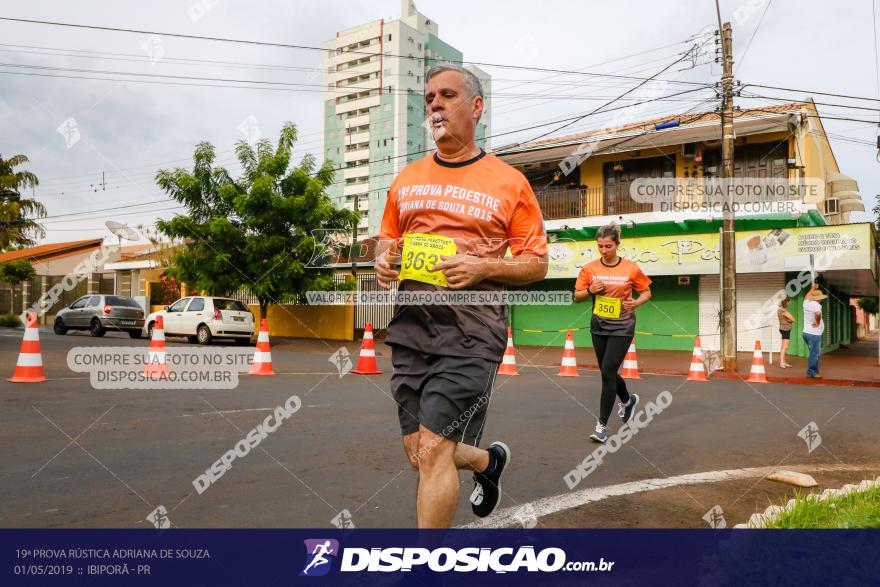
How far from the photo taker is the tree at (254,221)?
2184 cm

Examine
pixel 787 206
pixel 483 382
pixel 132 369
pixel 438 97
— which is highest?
pixel 787 206

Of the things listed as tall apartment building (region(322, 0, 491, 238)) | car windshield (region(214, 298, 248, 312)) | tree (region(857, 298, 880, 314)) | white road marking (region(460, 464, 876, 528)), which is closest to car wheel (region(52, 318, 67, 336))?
car windshield (region(214, 298, 248, 312))

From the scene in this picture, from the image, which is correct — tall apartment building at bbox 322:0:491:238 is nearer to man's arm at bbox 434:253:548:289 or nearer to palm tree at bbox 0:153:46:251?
palm tree at bbox 0:153:46:251

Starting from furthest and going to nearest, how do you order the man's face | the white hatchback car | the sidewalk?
the white hatchback car, the sidewalk, the man's face

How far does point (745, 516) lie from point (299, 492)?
244 centimetres

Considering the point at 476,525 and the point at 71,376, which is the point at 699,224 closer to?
the point at 71,376

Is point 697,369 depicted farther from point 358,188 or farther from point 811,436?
point 358,188

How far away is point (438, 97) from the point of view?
278 cm

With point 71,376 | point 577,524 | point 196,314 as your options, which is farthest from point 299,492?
point 196,314

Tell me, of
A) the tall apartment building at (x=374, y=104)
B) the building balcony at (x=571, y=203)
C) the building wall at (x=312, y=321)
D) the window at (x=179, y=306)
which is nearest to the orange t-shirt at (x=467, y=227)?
the window at (x=179, y=306)

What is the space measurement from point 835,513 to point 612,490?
1175 millimetres

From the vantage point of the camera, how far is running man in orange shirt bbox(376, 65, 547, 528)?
8.24 feet

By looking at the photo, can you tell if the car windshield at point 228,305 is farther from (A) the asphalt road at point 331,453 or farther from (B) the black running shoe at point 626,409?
(B) the black running shoe at point 626,409

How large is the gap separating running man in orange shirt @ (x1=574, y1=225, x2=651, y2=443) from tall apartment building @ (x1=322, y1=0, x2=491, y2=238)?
2721 inches
